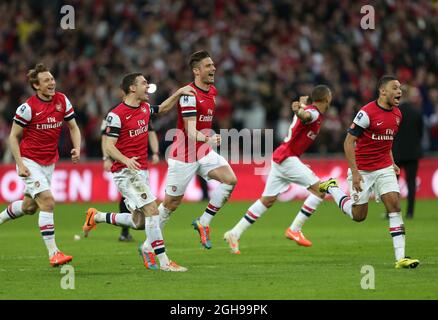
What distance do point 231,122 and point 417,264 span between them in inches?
576

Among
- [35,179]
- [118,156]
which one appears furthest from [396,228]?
[35,179]

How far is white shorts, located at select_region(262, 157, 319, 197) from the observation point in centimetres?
1534

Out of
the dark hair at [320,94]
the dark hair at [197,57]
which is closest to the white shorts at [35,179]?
the dark hair at [197,57]

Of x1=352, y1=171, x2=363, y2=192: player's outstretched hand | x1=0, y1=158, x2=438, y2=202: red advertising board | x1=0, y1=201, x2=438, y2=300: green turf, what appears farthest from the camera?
x1=0, y1=158, x2=438, y2=202: red advertising board

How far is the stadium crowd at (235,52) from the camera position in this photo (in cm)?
2650

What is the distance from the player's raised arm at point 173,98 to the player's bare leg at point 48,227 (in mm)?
1862

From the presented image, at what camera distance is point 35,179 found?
1280 centimetres

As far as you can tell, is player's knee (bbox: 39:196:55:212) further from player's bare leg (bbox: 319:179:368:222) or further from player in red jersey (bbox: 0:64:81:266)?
player's bare leg (bbox: 319:179:368:222)

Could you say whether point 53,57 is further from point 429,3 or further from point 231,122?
point 429,3

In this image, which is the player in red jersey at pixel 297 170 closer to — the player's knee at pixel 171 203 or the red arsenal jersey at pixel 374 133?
the player's knee at pixel 171 203

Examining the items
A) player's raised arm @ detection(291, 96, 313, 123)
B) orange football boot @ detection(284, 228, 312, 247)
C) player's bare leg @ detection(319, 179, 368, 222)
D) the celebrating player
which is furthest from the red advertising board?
player's bare leg @ detection(319, 179, 368, 222)

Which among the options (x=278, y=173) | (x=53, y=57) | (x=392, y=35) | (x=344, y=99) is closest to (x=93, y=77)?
(x=53, y=57)

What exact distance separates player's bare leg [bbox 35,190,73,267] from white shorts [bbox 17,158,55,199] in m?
0.07

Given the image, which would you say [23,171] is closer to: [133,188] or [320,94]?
[133,188]
